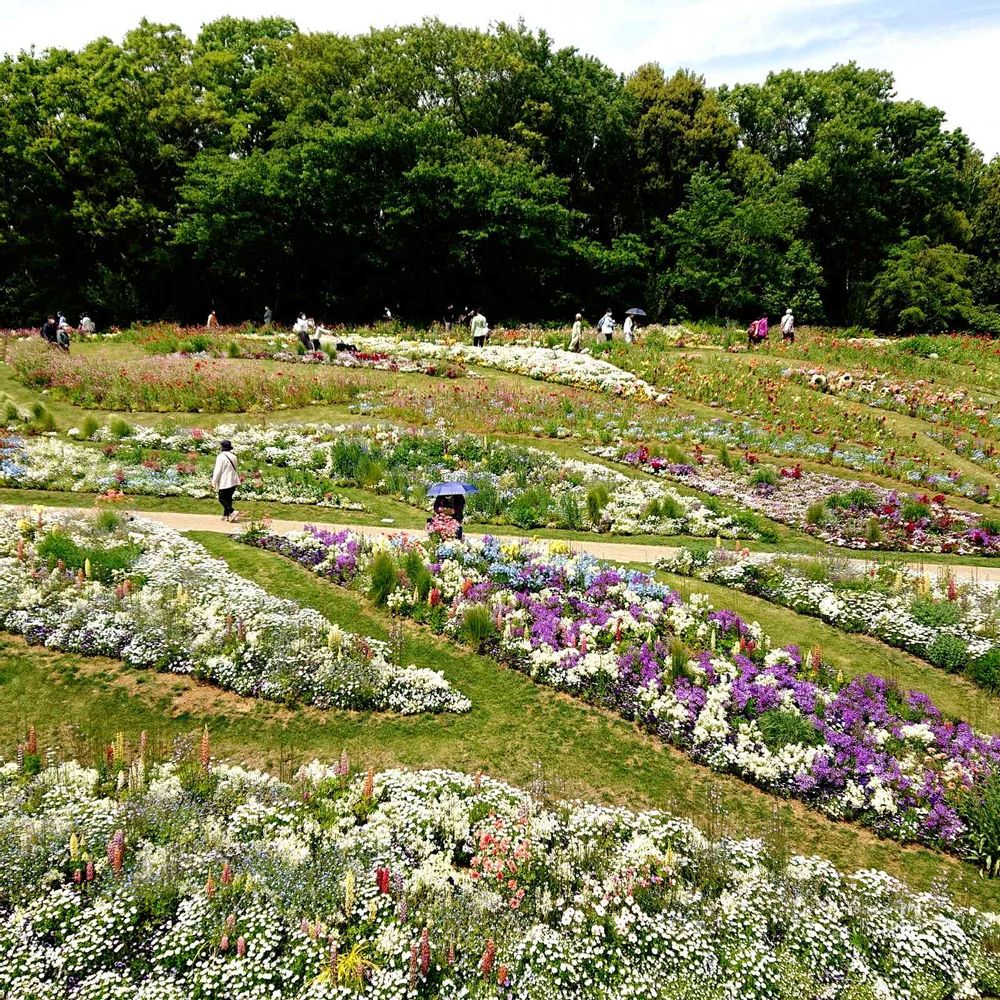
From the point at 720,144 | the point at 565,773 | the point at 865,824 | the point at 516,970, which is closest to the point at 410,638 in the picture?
the point at 565,773

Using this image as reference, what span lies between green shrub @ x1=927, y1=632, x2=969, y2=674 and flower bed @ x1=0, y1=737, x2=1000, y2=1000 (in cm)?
455

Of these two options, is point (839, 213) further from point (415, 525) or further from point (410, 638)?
point (410, 638)

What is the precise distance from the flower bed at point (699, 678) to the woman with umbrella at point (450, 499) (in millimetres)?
874

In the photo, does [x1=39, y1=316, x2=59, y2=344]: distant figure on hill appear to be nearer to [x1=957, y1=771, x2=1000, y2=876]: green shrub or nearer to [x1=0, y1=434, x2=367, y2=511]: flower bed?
[x1=0, y1=434, x2=367, y2=511]: flower bed

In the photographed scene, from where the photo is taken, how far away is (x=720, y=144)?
48125 millimetres

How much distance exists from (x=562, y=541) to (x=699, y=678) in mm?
4787

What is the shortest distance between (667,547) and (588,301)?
33.4 metres

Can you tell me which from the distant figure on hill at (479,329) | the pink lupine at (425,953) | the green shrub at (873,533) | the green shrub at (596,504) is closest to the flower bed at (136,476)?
the green shrub at (596,504)

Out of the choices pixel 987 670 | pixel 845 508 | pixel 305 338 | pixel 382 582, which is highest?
pixel 305 338

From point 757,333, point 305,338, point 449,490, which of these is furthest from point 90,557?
point 757,333

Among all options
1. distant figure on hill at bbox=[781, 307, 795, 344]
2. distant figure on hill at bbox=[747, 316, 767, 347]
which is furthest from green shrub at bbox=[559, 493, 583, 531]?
distant figure on hill at bbox=[781, 307, 795, 344]

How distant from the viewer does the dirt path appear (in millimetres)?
13805

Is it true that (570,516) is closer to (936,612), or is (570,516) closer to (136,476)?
(936,612)

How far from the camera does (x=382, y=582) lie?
1188cm
